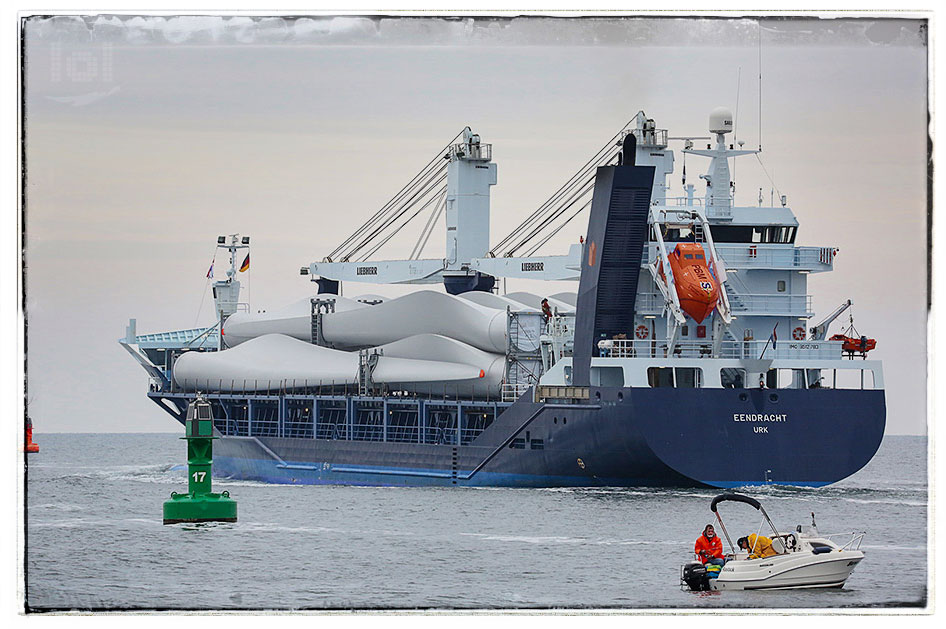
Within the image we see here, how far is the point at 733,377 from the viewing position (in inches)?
2247

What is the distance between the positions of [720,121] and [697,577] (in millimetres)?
25601

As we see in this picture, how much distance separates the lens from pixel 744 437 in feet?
176

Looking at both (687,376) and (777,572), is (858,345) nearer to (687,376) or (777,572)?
(687,376)

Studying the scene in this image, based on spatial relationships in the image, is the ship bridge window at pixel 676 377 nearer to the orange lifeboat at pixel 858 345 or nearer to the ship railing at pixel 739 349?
the ship railing at pixel 739 349

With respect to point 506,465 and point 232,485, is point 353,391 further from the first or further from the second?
point 506,465

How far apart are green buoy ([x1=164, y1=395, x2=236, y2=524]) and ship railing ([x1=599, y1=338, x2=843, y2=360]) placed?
1599 cm

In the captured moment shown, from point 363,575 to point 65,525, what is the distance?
14.6m

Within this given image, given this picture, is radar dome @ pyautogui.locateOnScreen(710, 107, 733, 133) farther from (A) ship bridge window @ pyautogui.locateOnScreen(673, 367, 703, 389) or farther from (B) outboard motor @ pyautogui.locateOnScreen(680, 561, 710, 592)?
(B) outboard motor @ pyautogui.locateOnScreen(680, 561, 710, 592)

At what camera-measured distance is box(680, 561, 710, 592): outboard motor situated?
34000 mm

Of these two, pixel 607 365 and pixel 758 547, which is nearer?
pixel 758 547

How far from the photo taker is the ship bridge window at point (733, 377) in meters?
56.8

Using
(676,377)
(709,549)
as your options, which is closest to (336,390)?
(676,377)

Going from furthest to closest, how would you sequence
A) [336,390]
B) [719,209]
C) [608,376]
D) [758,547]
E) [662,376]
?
[336,390]
[719,209]
[608,376]
[662,376]
[758,547]
